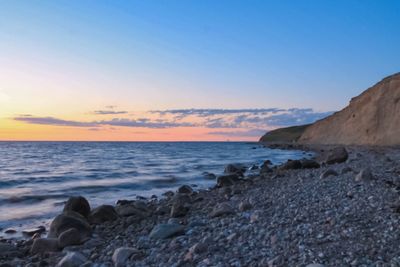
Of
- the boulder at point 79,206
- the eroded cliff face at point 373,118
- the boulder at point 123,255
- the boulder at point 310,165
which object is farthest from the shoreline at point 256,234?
the eroded cliff face at point 373,118

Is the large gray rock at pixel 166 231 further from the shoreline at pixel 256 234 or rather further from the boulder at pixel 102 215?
the boulder at pixel 102 215

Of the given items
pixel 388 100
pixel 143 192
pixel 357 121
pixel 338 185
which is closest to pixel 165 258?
pixel 338 185

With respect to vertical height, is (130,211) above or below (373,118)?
below

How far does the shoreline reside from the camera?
22.2 feet

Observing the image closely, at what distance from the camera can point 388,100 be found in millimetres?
51750

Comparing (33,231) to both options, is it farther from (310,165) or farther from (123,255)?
(310,165)

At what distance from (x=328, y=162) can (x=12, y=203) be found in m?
16.8

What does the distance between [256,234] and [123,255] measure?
7.92 feet

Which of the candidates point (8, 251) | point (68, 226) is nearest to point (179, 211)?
point (68, 226)

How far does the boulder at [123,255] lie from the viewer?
768 centimetres

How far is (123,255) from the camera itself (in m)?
7.89

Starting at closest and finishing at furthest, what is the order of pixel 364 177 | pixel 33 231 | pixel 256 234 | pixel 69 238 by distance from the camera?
pixel 256 234, pixel 69 238, pixel 33 231, pixel 364 177

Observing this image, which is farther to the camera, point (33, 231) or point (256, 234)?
point (33, 231)

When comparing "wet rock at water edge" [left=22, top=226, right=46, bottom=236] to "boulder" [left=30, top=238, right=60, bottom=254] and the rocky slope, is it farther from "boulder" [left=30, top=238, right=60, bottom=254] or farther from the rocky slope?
the rocky slope
